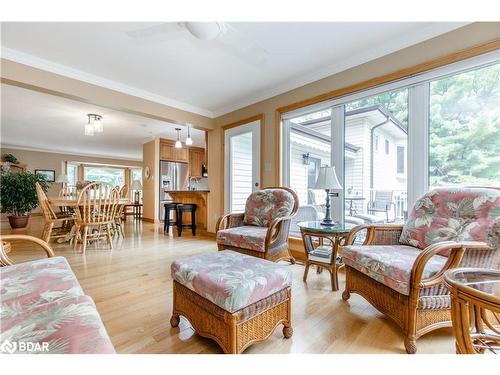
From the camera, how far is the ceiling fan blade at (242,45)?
1776mm

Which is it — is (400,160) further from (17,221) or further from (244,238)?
(17,221)

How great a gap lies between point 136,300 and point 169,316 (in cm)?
41

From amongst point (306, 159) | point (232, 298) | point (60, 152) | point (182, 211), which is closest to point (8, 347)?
point (232, 298)

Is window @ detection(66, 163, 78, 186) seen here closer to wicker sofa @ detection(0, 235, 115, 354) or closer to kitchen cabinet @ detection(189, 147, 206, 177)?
kitchen cabinet @ detection(189, 147, 206, 177)

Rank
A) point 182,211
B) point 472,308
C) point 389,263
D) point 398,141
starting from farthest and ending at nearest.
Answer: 1. point 182,211
2. point 398,141
3. point 389,263
4. point 472,308

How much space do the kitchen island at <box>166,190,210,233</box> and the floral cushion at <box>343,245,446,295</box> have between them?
3.29m

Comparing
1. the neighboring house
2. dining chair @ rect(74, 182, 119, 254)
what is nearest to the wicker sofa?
dining chair @ rect(74, 182, 119, 254)

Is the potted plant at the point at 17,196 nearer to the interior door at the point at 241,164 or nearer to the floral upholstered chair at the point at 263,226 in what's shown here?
the interior door at the point at 241,164

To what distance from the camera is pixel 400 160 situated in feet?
7.77

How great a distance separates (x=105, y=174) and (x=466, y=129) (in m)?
11.7

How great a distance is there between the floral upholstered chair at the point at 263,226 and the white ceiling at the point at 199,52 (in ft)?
4.86

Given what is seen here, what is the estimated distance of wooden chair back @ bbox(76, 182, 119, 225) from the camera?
11.1 ft

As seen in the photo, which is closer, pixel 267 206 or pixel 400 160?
pixel 400 160
